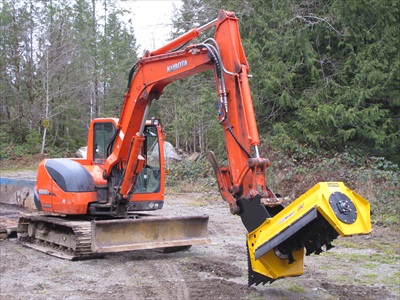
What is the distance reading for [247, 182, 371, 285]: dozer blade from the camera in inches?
186

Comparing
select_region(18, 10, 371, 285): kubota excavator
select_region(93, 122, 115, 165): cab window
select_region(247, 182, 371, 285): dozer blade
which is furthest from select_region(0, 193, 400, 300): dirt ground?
select_region(93, 122, 115, 165): cab window

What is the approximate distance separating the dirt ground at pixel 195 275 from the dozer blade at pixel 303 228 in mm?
605

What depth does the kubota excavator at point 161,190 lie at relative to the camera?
16.6 ft

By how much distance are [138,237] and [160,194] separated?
116cm

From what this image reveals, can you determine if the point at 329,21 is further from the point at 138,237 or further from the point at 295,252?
the point at 295,252

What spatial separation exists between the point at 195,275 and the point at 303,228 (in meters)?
2.38

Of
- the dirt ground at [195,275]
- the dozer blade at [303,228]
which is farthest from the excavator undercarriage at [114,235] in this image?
the dozer blade at [303,228]

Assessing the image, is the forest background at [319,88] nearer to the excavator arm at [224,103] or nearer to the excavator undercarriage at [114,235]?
the excavator undercarriage at [114,235]

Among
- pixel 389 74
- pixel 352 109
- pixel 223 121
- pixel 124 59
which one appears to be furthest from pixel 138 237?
pixel 124 59

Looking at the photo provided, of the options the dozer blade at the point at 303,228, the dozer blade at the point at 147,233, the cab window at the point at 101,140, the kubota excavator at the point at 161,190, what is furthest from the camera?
the cab window at the point at 101,140

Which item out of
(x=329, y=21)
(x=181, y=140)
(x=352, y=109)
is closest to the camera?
(x=352, y=109)

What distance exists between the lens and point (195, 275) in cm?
697

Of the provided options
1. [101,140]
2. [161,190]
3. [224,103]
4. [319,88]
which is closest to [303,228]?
[224,103]

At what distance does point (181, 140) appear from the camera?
3316 centimetres
